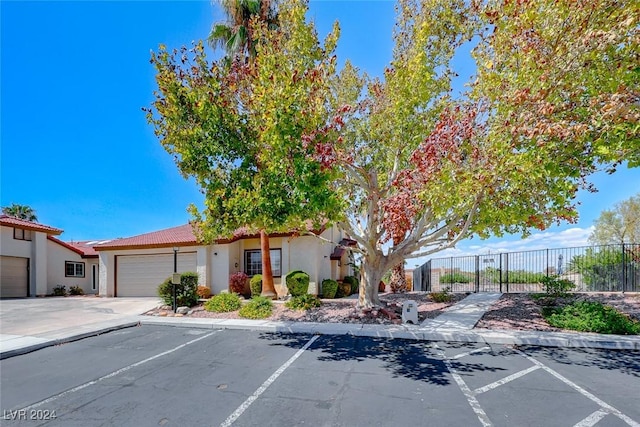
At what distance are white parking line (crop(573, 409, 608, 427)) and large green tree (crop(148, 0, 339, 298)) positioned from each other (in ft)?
16.8

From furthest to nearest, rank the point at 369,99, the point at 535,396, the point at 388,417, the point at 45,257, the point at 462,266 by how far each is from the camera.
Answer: the point at 45,257 < the point at 462,266 < the point at 369,99 < the point at 535,396 < the point at 388,417

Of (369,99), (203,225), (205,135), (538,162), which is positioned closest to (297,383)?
(203,225)

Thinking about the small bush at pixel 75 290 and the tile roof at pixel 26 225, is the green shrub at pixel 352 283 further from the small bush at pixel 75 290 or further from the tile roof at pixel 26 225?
the tile roof at pixel 26 225

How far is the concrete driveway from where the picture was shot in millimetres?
8875

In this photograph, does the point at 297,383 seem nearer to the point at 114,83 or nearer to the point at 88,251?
the point at 114,83

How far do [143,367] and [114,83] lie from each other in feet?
36.0

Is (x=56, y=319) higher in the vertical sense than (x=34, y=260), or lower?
lower

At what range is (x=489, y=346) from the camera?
7840 millimetres

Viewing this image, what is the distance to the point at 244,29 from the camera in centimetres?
1462

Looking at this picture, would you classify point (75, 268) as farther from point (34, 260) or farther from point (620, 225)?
point (620, 225)

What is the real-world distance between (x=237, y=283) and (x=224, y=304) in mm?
3616

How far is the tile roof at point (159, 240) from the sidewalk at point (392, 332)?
20.1 ft

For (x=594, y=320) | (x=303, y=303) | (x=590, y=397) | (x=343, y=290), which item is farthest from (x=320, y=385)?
(x=343, y=290)

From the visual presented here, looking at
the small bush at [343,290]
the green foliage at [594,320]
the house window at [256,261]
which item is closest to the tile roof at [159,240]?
the house window at [256,261]
